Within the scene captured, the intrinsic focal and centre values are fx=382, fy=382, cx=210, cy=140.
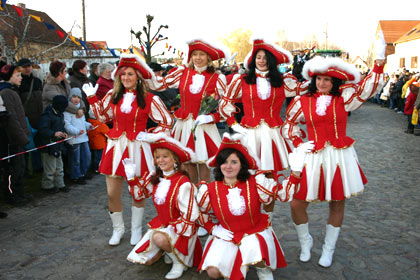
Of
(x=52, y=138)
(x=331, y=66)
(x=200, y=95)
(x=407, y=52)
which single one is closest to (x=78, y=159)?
(x=52, y=138)

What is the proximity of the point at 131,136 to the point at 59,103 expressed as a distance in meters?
2.44

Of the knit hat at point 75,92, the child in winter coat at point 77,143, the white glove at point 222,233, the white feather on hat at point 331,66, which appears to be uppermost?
the white feather on hat at point 331,66

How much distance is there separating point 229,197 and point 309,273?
1013 millimetres

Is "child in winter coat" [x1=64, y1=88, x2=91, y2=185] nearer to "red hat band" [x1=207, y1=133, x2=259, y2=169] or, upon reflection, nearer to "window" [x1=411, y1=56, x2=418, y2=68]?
"red hat band" [x1=207, y1=133, x2=259, y2=169]

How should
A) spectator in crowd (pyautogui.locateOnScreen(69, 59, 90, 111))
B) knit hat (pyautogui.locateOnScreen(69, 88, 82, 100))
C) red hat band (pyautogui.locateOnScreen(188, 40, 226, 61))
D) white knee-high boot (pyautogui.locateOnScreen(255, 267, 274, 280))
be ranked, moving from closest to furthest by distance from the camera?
white knee-high boot (pyautogui.locateOnScreen(255, 267, 274, 280)) → red hat band (pyautogui.locateOnScreen(188, 40, 226, 61)) → knit hat (pyautogui.locateOnScreen(69, 88, 82, 100)) → spectator in crowd (pyautogui.locateOnScreen(69, 59, 90, 111))

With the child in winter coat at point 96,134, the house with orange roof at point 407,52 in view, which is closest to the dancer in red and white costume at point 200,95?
the child in winter coat at point 96,134

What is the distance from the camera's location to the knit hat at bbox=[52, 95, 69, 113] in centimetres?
579

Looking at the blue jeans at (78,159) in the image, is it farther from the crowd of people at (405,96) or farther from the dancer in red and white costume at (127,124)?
→ the crowd of people at (405,96)

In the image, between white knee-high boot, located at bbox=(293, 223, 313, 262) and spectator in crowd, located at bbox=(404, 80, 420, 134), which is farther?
spectator in crowd, located at bbox=(404, 80, 420, 134)

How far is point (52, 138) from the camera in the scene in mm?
5816

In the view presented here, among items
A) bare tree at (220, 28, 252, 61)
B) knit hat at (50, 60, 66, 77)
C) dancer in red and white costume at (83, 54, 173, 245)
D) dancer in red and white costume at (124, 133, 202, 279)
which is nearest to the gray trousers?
knit hat at (50, 60, 66, 77)

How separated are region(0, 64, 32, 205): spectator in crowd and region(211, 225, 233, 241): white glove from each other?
3.14 m

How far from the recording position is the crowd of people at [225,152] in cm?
324

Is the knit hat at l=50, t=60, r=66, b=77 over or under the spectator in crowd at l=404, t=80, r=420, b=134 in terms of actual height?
over
